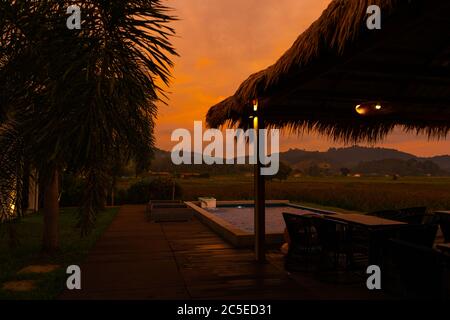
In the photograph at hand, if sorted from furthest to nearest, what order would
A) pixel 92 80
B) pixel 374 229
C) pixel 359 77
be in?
pixel 359 77 → pixel 374 229 → pixel 92 80

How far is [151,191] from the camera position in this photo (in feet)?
63.8

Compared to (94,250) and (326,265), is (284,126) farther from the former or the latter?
(94,250)

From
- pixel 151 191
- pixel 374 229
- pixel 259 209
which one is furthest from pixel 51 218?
pixel 151 191

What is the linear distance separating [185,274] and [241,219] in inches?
381

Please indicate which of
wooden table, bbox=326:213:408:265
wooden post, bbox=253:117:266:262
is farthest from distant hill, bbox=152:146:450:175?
wooden table, bbox=326:213:408:265

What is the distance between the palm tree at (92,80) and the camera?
2.68m

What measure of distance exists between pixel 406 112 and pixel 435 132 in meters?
1.74

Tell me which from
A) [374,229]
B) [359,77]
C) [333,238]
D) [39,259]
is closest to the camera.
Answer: [374,229]

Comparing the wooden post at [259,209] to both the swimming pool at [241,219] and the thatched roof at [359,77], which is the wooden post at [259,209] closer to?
the thatched roof at [359,77]

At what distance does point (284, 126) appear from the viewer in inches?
302

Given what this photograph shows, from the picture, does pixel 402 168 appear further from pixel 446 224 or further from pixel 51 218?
pixel 51 218

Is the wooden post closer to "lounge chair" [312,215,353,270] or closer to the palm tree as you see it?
"lounge chair" [312,215,353,270]

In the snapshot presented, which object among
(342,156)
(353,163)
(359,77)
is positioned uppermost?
(342,156)

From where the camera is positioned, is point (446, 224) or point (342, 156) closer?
point (446, 224)
